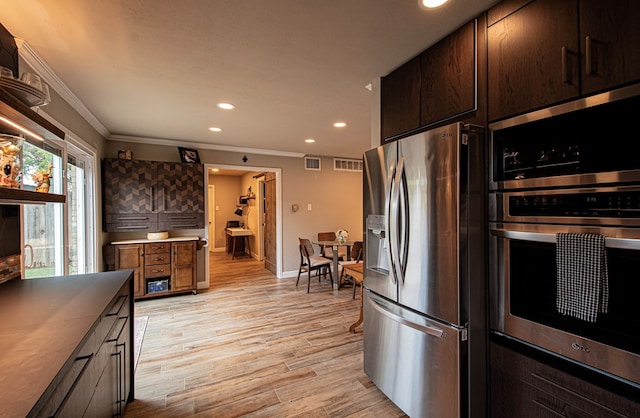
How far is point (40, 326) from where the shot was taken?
1.14 metres

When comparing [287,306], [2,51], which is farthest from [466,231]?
[287,306]

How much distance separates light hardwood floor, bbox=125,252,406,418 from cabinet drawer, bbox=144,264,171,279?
1.28 ft

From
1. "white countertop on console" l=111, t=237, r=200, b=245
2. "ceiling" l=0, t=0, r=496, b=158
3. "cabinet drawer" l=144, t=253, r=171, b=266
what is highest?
"ceiling" l=0, t=0, r=496, b=158

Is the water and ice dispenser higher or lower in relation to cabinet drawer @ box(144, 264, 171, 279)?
higher

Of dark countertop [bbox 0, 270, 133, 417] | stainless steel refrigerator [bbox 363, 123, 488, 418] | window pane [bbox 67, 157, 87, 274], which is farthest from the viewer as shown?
window pane [bbox 67, 157, 87, 274]

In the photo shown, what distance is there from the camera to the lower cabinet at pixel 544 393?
1.06 metres

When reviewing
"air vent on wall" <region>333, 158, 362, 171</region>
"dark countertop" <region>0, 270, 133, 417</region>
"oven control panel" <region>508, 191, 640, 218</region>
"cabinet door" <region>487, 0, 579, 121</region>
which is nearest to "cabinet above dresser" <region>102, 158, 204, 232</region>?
"dark countertop" <region>0, 270, 133, 417</region>

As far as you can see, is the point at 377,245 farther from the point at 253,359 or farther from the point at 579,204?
the point at 253,359

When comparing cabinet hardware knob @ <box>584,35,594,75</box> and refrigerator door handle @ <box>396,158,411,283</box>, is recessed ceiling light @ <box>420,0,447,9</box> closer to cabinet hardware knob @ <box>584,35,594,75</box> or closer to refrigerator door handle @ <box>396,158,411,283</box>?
cabinet hardware knob @ <box>584,35,594,75</box>

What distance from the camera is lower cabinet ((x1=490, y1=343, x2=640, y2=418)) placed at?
106 centimetres

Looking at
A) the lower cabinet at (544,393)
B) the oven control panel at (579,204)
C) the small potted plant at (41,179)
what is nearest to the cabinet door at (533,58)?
the oven control panel at (579,204)

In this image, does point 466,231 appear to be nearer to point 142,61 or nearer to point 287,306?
point 142,61

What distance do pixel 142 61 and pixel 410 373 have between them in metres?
2.83

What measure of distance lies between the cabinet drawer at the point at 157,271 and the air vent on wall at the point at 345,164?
12.2ft
